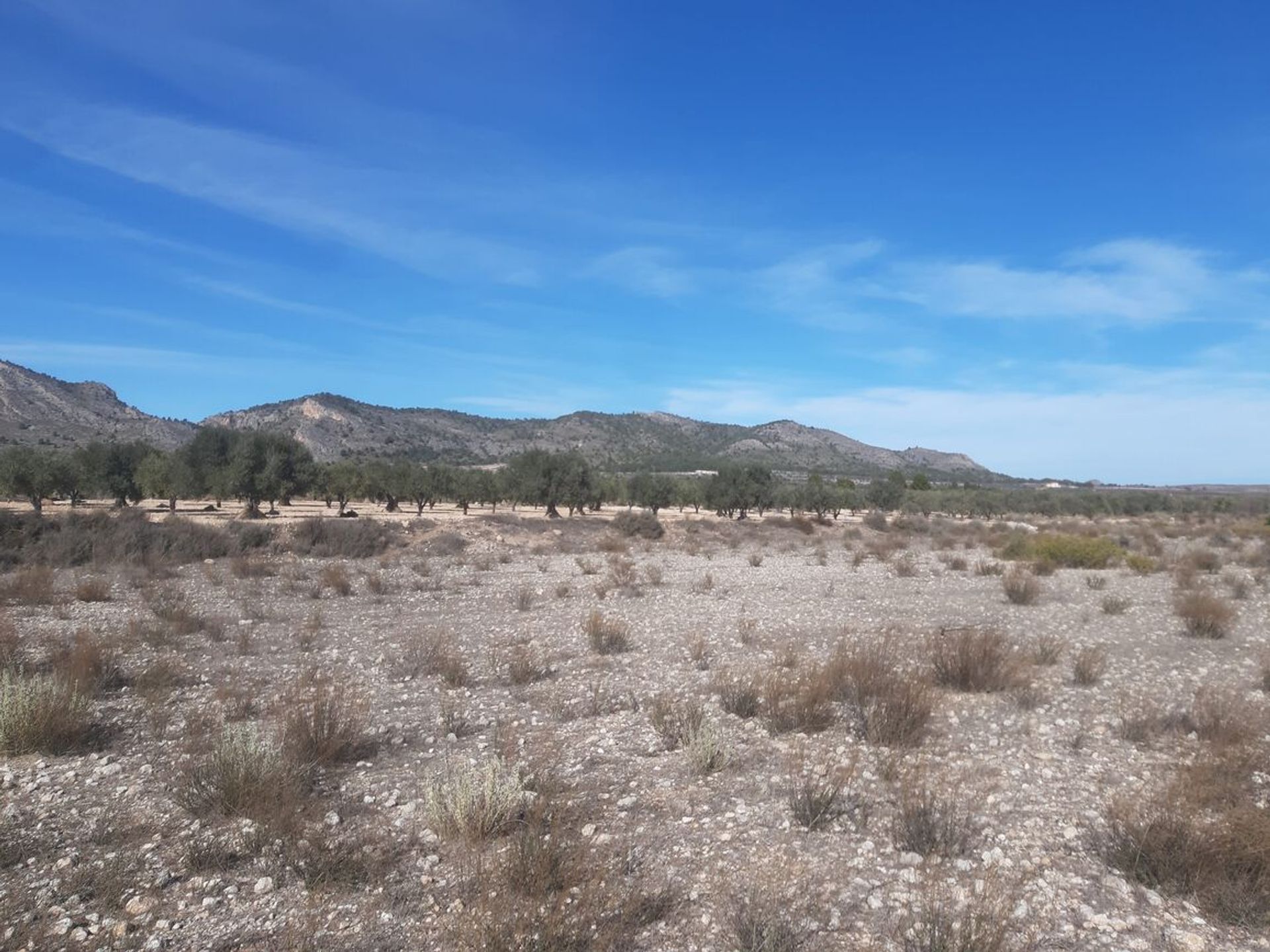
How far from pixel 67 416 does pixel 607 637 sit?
156 m

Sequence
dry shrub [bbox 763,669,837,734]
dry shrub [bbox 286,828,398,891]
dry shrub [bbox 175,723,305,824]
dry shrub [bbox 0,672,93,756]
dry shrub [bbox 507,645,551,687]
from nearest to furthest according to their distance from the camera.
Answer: dry shrub [bbox 286,828,398,891], dry shrub [bbox 175,723,305,824], dry shrub [bbox 0,672,93,756], dry shrub [bbox 763,669,837,734], dry shrub [bbox 507,645,551,687]

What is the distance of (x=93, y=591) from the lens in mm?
19578

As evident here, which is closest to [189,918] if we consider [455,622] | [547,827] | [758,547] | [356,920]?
[356,920]

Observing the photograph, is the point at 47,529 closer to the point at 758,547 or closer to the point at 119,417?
the point at 758,547

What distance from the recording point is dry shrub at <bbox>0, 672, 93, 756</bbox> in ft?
26.9

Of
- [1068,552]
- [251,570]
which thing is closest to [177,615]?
[251,570]

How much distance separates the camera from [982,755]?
8562mm

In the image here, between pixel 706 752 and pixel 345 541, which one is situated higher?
pixel 706 752

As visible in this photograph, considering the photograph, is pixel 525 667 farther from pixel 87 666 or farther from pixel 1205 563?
pixel 1205 563

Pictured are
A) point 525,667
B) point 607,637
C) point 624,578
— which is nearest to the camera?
point 525,667

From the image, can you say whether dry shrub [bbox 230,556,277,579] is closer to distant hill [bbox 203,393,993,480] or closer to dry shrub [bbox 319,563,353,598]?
dry shrub [bbox 319,563,353,598]

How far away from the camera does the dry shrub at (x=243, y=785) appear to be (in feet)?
22.1

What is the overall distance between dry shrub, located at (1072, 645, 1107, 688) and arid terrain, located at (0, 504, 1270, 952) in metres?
0.12

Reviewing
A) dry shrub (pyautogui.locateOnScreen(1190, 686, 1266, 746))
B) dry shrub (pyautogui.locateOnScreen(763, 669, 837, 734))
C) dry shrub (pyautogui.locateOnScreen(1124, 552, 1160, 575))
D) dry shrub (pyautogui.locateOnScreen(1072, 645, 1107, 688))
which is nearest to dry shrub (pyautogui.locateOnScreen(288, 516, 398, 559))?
dry shrub (pyautogui.locateOnScreen(763, 669, 837, 734))
